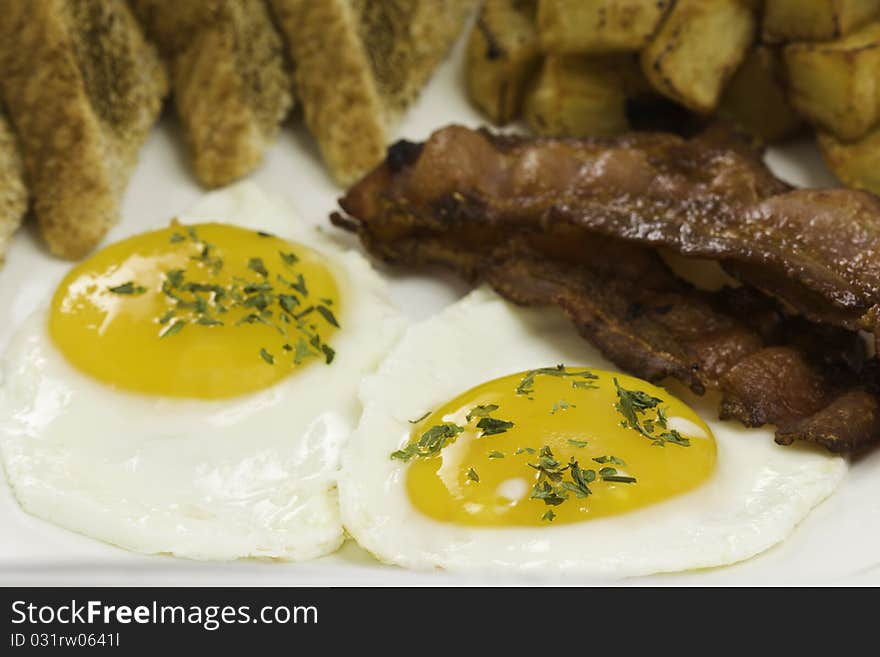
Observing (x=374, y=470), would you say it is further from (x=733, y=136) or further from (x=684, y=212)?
(x=733, y=136)

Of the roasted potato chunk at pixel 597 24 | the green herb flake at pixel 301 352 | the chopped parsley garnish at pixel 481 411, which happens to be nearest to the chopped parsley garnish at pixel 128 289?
the green herb flake at pixel 301 352

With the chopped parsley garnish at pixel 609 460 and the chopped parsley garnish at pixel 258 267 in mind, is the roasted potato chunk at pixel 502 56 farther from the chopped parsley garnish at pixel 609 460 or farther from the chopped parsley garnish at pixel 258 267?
the chopped parsley garnish at pixel 609 460

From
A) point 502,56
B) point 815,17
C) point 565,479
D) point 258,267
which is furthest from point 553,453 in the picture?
point 502,56

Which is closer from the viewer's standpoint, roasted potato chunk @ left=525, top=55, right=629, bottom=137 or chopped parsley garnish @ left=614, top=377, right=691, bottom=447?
chopped parsley garnish @ left=614, top=377, right=691, bottom=447

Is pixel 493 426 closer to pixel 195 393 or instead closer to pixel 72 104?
pixel 195 393

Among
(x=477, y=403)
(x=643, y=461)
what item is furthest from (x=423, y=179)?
(x=643, y=461)

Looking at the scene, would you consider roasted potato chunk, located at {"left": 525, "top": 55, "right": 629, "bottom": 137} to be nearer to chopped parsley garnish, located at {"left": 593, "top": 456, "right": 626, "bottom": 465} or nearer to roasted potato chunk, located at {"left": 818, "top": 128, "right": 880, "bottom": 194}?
roasted potato chunk, located at {"left": 818, "top": 128, "right": 880, "bottom": 194}

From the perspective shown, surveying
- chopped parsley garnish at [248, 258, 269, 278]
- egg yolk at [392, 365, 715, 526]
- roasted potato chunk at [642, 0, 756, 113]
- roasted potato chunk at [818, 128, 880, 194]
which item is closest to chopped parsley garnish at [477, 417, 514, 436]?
egg yolk at [392, 365, 715, 526]
